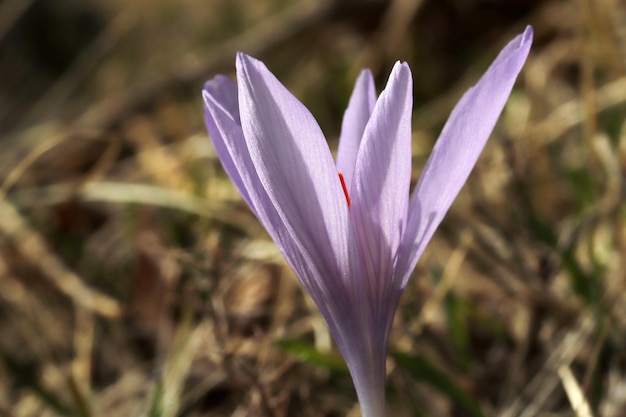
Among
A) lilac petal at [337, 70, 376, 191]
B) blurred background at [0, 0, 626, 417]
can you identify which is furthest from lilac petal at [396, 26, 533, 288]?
blurred background at [0, 0, 626, 417]

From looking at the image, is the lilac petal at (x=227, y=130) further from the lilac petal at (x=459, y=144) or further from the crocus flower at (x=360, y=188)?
the lilac petal at (x=459, y=144)

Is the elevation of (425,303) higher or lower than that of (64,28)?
lower

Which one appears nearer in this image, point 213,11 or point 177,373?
point 177,373

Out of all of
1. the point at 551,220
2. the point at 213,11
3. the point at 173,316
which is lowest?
the point at 551,220

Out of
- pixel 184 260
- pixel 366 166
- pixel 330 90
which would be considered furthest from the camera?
pixel 330 90

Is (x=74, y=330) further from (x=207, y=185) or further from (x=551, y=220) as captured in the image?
(x=551, y=220)

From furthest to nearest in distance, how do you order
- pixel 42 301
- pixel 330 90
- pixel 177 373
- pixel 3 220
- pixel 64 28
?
1. pixel 64 28
2. pixel 330 90
3. pixel 3 220
4. pixel 42 301
5. pixel 177 373

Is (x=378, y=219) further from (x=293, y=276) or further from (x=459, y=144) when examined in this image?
(x=293, y=276)

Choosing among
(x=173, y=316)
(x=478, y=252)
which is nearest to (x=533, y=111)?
(x=478, y=252)
